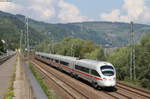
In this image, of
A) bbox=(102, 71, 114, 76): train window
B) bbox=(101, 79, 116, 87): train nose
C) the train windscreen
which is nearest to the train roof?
the train windscreen

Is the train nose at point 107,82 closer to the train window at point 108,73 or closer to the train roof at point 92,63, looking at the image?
the train window at point 108,73

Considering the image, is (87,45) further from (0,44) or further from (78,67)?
(78,67)

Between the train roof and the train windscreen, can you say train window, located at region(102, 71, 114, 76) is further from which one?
the train roof

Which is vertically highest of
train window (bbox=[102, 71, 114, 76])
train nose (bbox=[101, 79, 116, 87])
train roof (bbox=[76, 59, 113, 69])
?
train roof (bbox=[76, 59, 113, 69])

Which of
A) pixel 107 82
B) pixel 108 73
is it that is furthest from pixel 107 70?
pixel 107 82

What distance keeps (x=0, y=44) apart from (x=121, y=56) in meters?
82.2

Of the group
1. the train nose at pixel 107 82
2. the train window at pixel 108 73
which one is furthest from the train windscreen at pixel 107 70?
the train nose at pixel 107 82

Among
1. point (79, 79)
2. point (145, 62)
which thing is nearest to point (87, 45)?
point (145, 62)

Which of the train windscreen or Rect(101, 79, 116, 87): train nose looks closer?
Rect(101, 79, 116, 87): train nose

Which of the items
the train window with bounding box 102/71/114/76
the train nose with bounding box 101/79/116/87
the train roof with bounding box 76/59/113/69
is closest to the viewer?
the train nose with bounding box 101/79/116/87

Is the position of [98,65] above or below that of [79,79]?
above

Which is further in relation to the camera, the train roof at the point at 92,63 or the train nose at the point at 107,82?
the train roof at the point at 92,63

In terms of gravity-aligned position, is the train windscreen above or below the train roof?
below

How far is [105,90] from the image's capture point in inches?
1257
